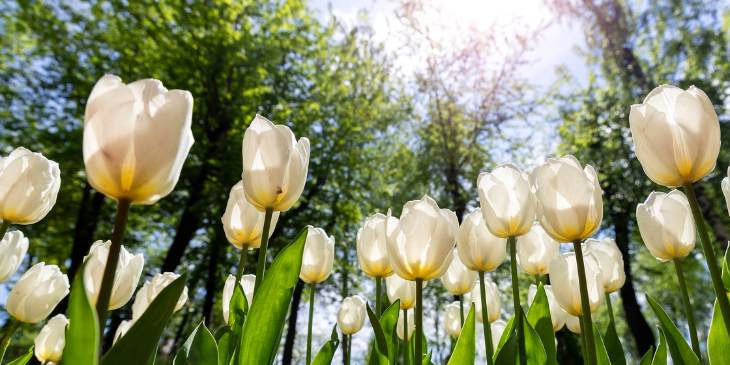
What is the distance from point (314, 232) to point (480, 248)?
2.39 ft

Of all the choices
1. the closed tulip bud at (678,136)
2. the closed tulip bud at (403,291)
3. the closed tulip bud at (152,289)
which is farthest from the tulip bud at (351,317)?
the closed tulip bud at (678,136)

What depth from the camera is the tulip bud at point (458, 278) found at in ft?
7.63

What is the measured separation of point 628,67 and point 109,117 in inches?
542

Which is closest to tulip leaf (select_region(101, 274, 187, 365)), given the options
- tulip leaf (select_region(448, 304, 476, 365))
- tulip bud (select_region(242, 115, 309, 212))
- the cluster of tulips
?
the cluster of tulips

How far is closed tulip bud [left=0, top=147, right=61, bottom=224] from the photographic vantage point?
1740 millimetres

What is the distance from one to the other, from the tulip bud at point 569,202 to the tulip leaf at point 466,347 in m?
0.35

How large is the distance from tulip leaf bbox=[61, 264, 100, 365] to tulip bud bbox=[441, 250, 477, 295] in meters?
1.69

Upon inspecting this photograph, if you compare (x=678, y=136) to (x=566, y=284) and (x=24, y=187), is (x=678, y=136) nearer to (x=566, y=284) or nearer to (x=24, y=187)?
(x=566, y=284)

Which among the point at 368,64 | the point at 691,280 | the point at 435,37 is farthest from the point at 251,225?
the point at 691,280

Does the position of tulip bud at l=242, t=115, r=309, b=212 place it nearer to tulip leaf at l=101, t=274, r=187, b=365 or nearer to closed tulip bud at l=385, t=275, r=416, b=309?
tulip leaf at l=101, t=274, r=187, b=365

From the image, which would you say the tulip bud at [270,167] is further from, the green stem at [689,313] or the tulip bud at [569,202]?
the green stem at [689,313]

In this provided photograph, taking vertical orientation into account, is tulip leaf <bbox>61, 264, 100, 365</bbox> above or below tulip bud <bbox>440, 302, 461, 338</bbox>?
below

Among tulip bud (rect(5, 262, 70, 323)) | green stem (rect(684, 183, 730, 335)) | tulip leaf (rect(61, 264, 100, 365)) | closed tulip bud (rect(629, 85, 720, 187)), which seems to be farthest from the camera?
tulip bud (rect(5, 262, 70, 323))

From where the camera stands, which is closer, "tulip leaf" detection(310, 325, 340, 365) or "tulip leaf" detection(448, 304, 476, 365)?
"tulip leaf" detection(448, 304, 476, 365)
